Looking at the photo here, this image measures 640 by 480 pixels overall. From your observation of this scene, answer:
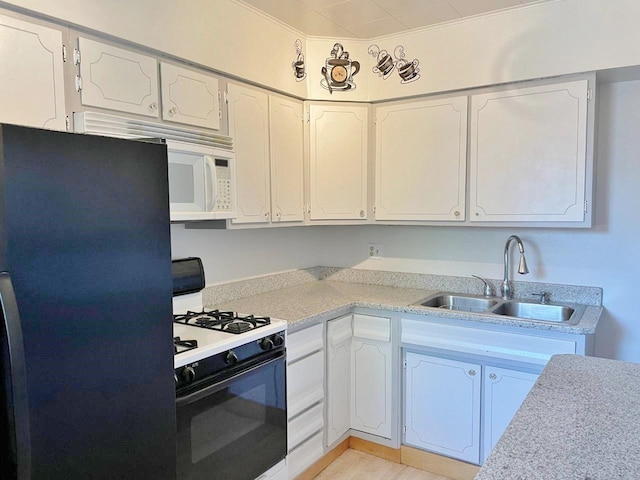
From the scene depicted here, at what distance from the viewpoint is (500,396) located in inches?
93.3

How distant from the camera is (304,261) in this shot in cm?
344

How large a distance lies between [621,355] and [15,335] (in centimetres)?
290

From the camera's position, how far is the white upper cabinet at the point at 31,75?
4.77 ft

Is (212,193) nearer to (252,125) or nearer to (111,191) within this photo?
(252,125)

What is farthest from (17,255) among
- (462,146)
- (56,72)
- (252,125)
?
(462,146)

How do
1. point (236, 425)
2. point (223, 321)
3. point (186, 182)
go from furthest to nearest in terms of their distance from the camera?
point (223, 321) → point (186, 182) → point (236, 425)

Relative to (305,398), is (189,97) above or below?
above

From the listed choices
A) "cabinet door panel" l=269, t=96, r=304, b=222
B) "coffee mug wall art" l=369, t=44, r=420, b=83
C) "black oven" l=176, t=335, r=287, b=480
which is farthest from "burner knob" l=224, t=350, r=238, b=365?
"coffee mug wall art" l=369, t=44, r=420, b=83

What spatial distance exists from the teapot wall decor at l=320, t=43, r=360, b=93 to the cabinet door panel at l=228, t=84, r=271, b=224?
54cm

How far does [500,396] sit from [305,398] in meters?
1.02

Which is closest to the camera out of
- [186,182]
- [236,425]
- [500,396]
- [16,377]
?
[16,377]

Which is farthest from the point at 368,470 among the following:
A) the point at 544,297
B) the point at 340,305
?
the point at 544,297

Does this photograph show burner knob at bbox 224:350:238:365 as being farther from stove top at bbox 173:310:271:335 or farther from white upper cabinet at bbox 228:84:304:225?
white upper cabinet at bbox 228:84:304:225

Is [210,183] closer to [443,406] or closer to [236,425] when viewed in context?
[236,425]
